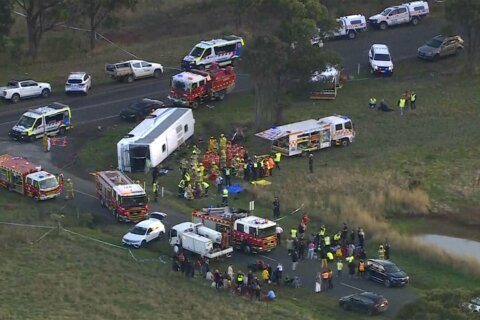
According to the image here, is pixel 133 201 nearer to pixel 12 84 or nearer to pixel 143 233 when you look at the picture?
pixel 143 233

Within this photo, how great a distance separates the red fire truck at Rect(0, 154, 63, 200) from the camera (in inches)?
2203

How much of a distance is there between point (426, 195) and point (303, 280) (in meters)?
13.6

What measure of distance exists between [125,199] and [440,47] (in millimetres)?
35456

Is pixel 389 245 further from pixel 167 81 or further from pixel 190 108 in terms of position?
pixel 167 81

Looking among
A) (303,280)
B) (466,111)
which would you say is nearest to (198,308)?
(303,280)

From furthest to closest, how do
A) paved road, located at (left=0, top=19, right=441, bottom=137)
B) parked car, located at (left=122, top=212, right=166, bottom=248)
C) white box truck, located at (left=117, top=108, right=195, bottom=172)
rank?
paved road, located at (left=0, top=19, right=441, bottom=137)
white box truck, located at (left=117, top=108, right=195, bottom=172)
parked car, located at (left=122, top=212, right=166, bottom=248)

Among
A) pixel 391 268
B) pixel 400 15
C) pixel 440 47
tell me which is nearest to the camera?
pixel 391 268

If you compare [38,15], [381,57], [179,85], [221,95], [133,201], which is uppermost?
[38,15]

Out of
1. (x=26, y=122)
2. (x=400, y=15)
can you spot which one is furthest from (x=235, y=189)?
(x=400, y=15)

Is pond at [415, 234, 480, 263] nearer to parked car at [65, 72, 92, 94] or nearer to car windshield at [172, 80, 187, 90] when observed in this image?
car windshield at [172, 80, 187, 90]

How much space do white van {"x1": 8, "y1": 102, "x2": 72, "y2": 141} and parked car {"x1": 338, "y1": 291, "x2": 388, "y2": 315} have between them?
2713cm

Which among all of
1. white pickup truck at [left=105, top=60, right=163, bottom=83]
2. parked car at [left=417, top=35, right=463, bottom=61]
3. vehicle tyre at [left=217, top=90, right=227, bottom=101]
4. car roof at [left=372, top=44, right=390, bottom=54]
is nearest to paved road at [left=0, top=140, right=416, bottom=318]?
vehicle tyre at [left=217, top=90, right=227, bottom=101]

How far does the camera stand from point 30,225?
5281 cm

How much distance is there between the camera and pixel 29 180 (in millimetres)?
56188
